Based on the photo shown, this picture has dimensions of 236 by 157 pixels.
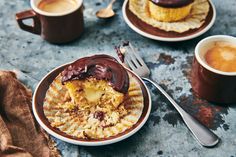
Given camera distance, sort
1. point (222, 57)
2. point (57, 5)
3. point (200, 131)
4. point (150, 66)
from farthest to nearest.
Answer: point (57, 5) < point (150, 66) < point (222, 57) < point (200, 131)

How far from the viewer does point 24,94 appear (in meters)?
Answer: 1.30

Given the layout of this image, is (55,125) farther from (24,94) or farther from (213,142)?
(213,142)

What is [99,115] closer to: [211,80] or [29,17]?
[211,80]

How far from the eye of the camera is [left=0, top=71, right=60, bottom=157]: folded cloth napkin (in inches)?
A: 44.7

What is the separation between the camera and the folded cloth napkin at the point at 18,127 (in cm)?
114

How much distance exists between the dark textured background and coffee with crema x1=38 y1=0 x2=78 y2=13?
0.35 ft

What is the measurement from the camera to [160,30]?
4.87 feet

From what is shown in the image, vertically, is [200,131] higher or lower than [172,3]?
lower

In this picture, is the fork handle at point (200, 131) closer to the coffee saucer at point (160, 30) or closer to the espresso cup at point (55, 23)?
the coffee saucer at point (160, 30)

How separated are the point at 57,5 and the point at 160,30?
0.36 metres

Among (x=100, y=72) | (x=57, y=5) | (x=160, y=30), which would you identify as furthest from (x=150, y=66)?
(x=57, y=5)

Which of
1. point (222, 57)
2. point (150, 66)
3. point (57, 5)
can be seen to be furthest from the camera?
point (57, 5)

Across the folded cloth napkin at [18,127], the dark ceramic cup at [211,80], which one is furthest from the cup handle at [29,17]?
the dark ceramic cup at [211,80]

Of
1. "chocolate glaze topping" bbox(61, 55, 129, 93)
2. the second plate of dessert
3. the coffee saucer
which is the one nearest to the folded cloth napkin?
the second plate of dessert
